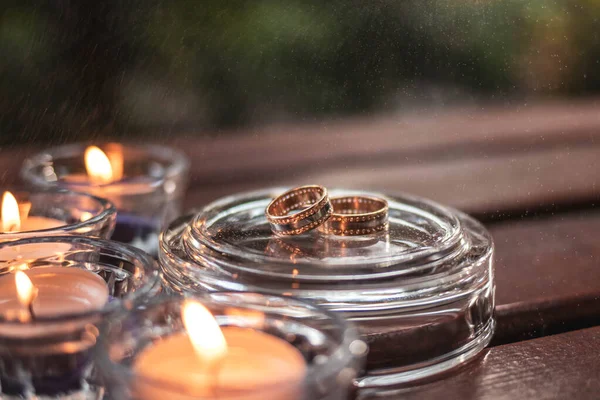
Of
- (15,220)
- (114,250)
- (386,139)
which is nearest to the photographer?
(114,250)

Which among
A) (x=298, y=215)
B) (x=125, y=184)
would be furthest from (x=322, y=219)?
(x=125, y=184)

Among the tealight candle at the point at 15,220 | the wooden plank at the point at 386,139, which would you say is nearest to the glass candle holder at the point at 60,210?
the tealight candle at the point at 15,220

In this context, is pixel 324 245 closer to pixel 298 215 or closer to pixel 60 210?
pixel 298 215

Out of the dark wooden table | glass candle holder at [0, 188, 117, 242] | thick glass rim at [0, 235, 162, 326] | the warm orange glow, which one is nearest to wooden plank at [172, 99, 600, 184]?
the dark wooden table

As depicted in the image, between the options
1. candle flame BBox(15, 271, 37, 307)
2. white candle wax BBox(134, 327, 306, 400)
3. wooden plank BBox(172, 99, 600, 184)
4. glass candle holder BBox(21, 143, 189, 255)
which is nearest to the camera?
white candle wax BBox(134, 327, 306, 400)

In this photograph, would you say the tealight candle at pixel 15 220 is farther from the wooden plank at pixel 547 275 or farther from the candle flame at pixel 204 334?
the wooden plank at pixel 547 275

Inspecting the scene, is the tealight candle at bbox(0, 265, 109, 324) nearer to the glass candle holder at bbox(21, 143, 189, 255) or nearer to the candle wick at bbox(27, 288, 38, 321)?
the candle wick at bbox(27, 288, 38, 321)

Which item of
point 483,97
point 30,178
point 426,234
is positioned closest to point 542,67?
point 483,97
